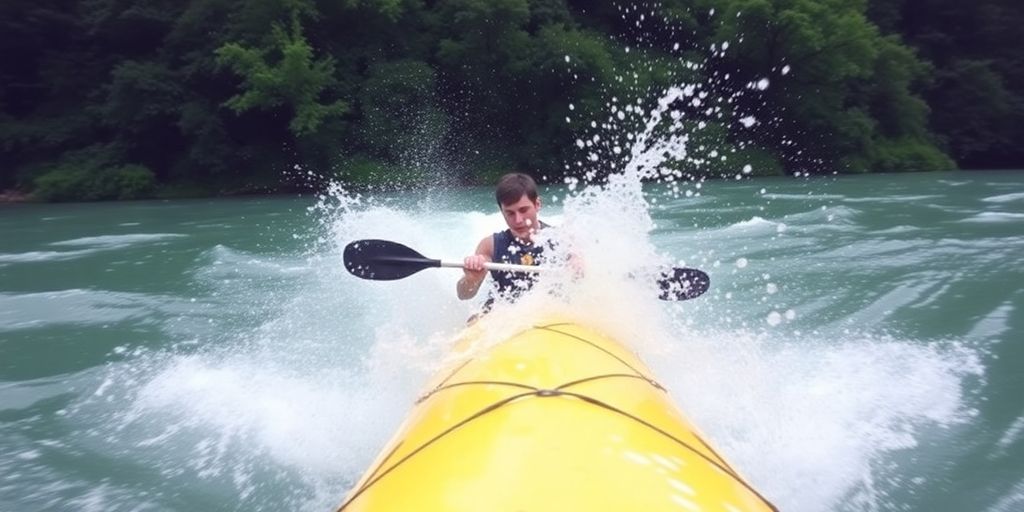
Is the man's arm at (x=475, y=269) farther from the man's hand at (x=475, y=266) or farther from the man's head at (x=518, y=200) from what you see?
the man's head at (x=518, y=200)

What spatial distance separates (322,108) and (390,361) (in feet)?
49.7

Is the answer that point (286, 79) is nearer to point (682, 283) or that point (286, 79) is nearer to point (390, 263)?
point (390, 263)

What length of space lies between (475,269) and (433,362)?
20.2 inches

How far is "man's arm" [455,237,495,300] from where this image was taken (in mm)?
3885

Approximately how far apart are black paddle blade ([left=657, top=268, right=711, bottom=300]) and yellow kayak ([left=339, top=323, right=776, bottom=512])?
59.3 inches

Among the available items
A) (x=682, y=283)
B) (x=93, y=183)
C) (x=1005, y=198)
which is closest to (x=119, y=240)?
(x=682, y=283)

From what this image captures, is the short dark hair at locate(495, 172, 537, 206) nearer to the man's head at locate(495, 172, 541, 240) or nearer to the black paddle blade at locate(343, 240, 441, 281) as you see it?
the man's head at locate(495, 172, 541, 240)

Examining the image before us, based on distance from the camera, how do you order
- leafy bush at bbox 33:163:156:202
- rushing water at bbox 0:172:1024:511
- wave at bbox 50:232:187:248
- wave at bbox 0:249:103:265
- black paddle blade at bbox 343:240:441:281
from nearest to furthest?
rushing water at bbox 0:172:1024:511
black paddle blade at bbox 343:240:441:281
wave at bbox 0:249:103:265
wave at bbox 50:232:187:248
leafy bush at bbox 33:163:156:202

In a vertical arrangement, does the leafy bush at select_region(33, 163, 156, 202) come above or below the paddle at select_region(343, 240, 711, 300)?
below

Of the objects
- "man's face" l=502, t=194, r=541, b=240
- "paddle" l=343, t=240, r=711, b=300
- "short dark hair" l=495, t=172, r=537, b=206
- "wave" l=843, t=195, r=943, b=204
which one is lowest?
"wave" l=843, t=195, r=943, b=204

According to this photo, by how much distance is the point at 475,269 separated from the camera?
3883 mm

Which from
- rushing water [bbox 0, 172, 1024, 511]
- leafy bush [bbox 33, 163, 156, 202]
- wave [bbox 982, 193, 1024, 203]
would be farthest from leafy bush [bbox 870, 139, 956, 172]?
leafy bush [bbox 33, 163, 156, 202]

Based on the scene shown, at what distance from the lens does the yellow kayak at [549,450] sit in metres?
1.72

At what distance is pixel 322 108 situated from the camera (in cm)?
1838
